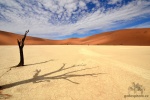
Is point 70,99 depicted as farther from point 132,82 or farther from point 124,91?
point 132,82

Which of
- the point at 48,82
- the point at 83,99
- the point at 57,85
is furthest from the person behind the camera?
the point at 48,82

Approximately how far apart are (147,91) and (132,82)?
3.14 feet

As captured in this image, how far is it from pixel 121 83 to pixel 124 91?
0.83 m

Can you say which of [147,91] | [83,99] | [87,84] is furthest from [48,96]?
[147,91]

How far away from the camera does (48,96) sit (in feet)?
15.4

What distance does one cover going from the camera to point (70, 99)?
14.6 ft

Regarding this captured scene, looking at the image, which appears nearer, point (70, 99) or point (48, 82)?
point (70, 99)

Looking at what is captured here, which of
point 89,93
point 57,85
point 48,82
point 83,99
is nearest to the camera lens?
point 83,99

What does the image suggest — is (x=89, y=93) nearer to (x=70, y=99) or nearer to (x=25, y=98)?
(x=70, y=99)

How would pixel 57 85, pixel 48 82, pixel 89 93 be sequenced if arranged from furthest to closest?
pixel 48 82 → pixel 57 85 → pixel 89 93

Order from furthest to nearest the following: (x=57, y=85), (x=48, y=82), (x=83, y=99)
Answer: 1. (x=48, y=82)
2. (x=57, y=85)
3. (x=83, y=99)

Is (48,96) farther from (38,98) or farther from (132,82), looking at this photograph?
(132,82)

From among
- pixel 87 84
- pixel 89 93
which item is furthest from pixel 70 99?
pixel 87 84

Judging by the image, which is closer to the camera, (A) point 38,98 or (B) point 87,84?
(A) point 38,98
